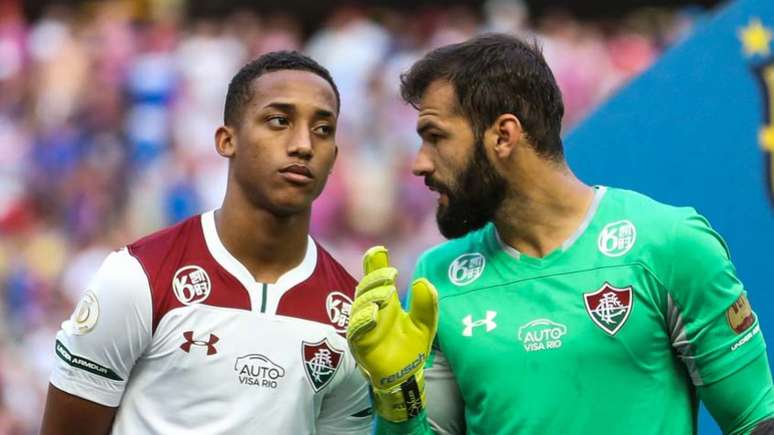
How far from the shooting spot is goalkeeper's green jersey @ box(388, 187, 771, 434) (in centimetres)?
339

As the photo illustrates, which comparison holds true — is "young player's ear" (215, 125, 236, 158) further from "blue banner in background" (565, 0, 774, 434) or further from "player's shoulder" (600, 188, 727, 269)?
"blue banner in background" (565, 0, 774, 434)

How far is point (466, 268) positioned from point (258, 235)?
1.85ft

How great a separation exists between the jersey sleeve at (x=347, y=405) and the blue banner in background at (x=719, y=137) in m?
1.05

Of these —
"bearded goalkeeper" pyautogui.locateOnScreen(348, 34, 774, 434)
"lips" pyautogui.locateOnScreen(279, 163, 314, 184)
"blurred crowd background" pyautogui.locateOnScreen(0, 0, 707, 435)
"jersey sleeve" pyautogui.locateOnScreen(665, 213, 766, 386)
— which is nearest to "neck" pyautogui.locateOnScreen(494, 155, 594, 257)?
"bearded goalkeeper" pyautogui.locateOnScreen(348, 34, 774, 434)

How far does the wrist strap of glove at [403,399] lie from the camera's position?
3463 mm

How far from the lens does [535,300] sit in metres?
3.54

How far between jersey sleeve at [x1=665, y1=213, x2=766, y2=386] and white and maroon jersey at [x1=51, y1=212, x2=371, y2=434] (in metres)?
0.90

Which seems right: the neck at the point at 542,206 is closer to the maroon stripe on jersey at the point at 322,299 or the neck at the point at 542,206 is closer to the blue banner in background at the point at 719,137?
the maroon stripe on jersey at the point at 322,299

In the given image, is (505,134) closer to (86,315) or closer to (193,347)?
(193,347)

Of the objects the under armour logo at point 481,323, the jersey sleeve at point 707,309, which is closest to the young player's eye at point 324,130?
the under armour logo at point 481,323

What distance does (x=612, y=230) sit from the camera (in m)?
3.55

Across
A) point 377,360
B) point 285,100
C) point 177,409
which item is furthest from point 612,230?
point 177,409

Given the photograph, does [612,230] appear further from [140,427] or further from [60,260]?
[60,260]

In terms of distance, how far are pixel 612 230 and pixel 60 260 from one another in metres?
7.77
